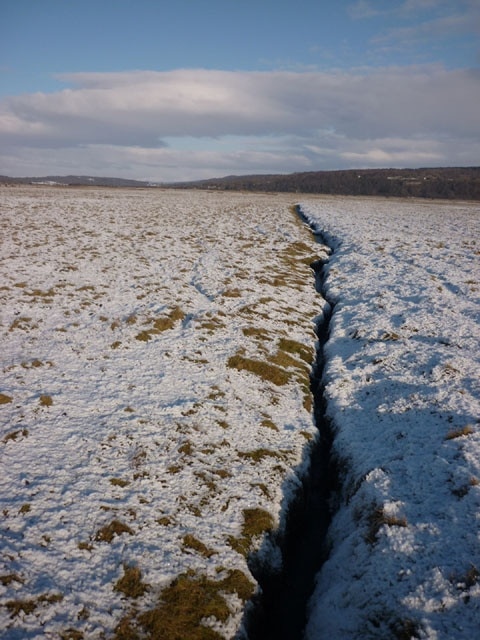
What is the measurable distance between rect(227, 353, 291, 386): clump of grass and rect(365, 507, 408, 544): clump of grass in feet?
19.8

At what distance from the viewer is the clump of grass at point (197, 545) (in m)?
7.62

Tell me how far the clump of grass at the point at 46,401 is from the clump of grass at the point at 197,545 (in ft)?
19.6

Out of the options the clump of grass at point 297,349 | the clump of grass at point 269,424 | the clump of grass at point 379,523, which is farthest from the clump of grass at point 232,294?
the clump of grass at point 379,523

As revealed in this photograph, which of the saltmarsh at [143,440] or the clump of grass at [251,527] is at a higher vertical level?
the saltmarsh at [143,440]

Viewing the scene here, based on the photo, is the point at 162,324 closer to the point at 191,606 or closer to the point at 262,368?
the point at 262,368

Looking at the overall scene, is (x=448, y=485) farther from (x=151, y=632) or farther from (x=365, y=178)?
(x=365, y=178)

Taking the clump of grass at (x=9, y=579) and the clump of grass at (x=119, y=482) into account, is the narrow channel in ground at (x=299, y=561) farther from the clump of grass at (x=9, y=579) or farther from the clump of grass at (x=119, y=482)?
the clump of grass at (x=9, y=579)

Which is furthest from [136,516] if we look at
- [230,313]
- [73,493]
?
[230,313]

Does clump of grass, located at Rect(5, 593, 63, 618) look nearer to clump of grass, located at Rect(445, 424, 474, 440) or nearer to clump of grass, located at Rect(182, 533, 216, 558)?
clump of grass, located at Rect(182, 533, 216, 558)

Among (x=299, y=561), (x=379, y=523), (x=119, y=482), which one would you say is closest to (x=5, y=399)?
(x=119, y=482)

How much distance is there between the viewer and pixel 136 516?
26.5 ft

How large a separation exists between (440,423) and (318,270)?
20223 millimetres

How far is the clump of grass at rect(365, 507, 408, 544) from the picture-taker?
7.90 metres

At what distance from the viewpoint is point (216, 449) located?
407 inches
